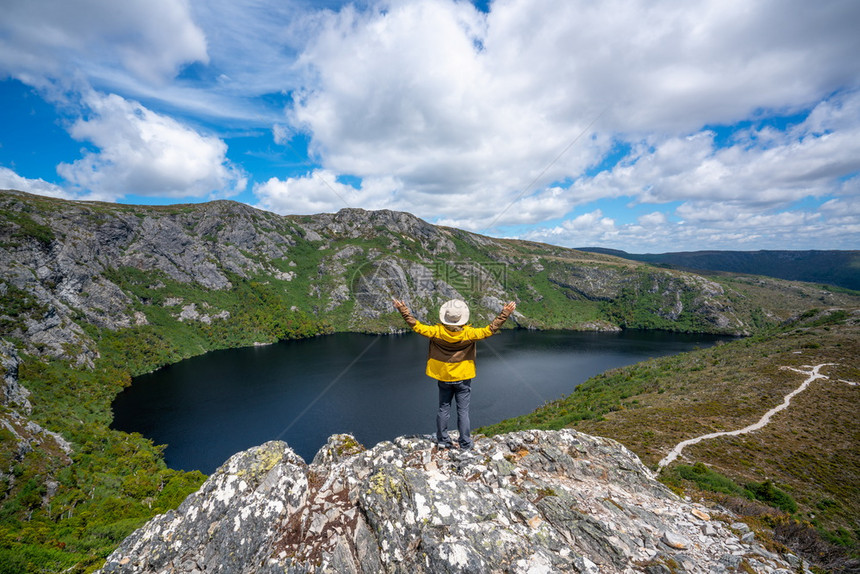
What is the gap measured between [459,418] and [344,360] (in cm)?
10333

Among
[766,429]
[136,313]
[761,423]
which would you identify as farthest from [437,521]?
[136,313]

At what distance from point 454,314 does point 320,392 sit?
257ft

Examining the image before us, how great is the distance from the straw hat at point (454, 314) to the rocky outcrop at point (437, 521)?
13.1 ft

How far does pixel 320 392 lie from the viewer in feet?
257

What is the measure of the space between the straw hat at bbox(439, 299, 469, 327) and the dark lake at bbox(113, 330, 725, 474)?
51.0 meters

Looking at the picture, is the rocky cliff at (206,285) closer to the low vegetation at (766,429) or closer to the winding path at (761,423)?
the low vegetation at (766,429)

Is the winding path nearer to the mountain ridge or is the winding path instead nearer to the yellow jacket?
the yellow jacket

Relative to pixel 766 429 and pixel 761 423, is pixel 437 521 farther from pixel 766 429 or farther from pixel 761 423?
pixel 761 423

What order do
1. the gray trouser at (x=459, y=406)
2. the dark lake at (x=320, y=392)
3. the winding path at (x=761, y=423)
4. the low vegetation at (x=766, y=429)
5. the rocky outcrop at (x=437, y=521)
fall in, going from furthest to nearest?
1. the dark lake at (x=320, y=392)
2. the winding path at (x=761, y=423)
3. the low vegetation at (x=766, y=429)
4. the gray trouser at (x=459, y=406)
5. the rocky outcrop at (x=437, y=521)

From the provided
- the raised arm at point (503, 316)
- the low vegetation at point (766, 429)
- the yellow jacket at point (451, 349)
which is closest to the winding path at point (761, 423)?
the low vegetation at point (766, 429)

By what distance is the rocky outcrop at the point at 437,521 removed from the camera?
673cm

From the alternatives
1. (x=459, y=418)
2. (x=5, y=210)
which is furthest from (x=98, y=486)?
(x=5, y=210)

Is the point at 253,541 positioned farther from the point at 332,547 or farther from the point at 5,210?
the point at 5,210

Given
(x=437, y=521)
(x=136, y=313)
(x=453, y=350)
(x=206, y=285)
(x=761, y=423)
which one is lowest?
(x=761, y=423)
